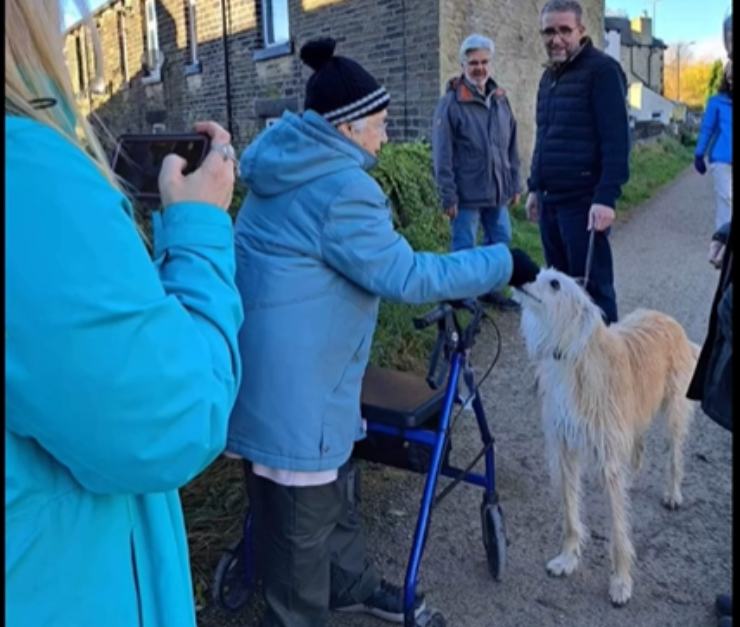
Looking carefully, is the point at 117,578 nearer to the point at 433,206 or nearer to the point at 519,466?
the point at 519,466

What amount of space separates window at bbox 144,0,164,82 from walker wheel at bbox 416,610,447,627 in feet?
57.3

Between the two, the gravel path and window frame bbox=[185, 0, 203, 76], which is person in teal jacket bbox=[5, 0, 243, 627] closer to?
the gravel path

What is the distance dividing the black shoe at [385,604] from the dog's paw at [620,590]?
932 millimetres

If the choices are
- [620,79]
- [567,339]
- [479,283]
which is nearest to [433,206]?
[620,79]

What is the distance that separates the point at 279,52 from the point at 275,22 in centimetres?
110

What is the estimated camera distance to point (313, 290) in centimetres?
245

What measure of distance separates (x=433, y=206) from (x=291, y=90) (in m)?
6.78

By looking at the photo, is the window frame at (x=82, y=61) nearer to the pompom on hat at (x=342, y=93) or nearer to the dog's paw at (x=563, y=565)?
the pompom on hat at (x=342, y=93)

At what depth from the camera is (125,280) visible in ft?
3.06

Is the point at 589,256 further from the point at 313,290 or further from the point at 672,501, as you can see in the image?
the point at 313,290

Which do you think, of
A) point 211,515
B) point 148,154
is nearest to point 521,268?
point 148,154

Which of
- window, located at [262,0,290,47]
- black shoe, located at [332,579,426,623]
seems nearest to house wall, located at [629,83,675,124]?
window, located at [262,0,290,47]

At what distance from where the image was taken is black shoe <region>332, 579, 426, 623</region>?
311cm

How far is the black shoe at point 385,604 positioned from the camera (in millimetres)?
3111
